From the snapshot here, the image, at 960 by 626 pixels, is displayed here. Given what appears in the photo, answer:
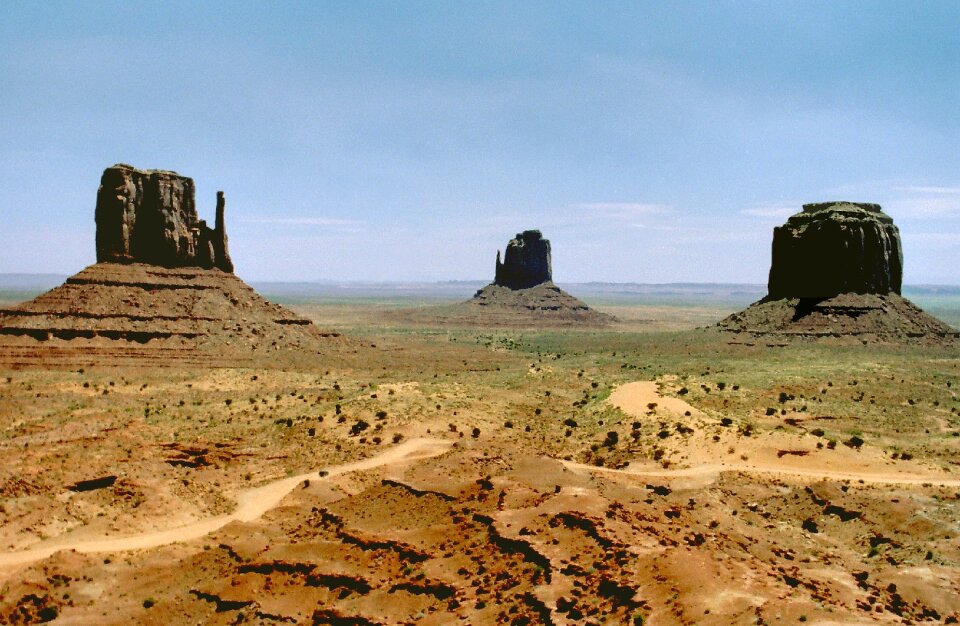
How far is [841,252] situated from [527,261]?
325 ft

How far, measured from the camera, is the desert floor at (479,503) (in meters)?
23.0

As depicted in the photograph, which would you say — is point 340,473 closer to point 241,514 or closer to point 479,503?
point 241,514

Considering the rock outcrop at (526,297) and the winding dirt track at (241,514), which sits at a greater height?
the rock outcrop at (526,297)

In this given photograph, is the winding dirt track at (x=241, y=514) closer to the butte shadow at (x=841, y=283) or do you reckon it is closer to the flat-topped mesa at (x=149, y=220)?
the flat-topped mesa at (x=149, y=220)

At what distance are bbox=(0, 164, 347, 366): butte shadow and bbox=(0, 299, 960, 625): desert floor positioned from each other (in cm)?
970

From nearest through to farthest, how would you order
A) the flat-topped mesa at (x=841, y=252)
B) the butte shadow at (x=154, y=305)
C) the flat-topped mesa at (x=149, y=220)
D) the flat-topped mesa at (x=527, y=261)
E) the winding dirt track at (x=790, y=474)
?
the winding dirt track at (x=790, y=474)
the butte shadow at (x=154, y=305)
the flat-topped mesa at (x=149, y=220)
the flat-topped mesa at (x=841, y=252)
the flat-topped mesa at (x=527, y=261)

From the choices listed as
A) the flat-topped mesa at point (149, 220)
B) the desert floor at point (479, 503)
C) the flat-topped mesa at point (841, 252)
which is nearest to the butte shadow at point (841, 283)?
the flat-topped mesa at point (841, 252)

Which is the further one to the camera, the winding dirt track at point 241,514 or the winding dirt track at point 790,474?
the winding dirt track at point 790,474

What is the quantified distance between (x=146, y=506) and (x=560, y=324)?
5439 inches

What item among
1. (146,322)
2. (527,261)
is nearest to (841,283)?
(146,322)

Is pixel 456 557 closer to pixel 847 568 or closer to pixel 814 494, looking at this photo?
pixel 847 568

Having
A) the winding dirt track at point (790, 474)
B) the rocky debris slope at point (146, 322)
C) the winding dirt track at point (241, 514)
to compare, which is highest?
the rocky debris slope at point (146, 322)

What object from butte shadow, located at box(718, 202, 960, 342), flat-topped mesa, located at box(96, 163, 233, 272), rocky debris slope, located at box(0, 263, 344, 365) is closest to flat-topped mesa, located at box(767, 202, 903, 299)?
butte shadow, located at box(718, 202, 960, 342)

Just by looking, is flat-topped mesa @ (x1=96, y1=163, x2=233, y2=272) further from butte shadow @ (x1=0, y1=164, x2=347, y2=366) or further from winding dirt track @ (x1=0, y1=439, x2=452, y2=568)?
winding dirt track @ (x1=0, y1=439, x2=452, y2=568)
